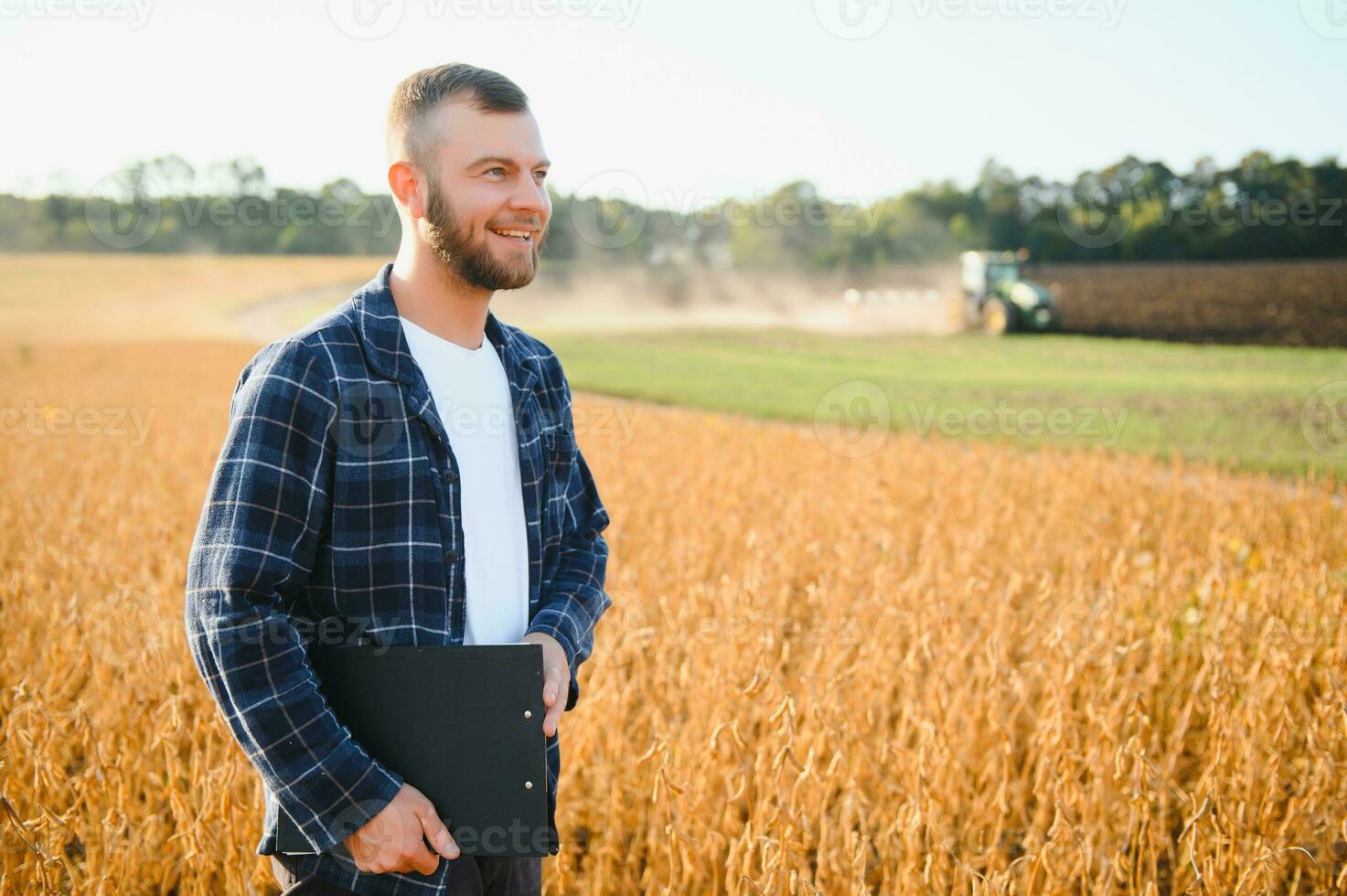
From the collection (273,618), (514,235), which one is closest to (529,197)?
(514,235)

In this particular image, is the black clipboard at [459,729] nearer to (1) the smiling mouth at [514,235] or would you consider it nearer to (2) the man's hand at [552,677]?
(2) the man's hand at [552,677]

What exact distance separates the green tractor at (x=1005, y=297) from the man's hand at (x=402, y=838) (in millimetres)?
26532

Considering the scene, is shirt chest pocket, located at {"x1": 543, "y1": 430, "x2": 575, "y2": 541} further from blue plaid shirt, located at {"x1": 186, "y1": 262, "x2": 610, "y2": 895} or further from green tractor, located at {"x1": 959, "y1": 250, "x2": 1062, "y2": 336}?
green tractor, located at {"x1": 959, "y1": 250, "x2": 1062, "y2": 336}

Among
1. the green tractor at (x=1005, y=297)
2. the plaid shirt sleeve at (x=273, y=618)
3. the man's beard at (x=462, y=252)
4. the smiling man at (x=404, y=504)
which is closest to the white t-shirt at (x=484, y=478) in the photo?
the smiling man at (x=404, y=504)

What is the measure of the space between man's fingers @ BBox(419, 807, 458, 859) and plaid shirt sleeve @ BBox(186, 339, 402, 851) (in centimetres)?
8

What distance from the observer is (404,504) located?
1.65m

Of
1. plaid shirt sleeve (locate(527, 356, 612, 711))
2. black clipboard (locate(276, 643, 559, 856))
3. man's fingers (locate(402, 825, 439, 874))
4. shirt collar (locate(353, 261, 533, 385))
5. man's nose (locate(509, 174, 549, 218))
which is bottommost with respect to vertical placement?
man's fingers (locate(402, 825, 439, 874))

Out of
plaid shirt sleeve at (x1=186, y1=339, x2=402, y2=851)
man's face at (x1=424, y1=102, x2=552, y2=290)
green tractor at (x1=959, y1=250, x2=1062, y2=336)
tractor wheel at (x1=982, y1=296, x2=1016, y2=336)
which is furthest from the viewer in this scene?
tractor wheel at (x1=982, y1=296, x2=1016, y2=336)

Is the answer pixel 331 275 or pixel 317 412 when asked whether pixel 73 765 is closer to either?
pixel 317 412

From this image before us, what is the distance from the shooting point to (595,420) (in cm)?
1395

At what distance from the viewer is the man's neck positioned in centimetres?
178

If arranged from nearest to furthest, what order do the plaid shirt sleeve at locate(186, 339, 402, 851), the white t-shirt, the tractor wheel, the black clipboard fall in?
the plaid shirt sleeve at locate(186, 339, 402, 851), the black clipboard, the white t-shirt, the tractor wheel

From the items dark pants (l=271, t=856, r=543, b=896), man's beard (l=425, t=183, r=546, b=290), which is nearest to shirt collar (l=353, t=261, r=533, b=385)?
man's beard (l=425, t=183, r=546, b=290)

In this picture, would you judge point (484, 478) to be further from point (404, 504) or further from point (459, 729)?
point (459, 729)
